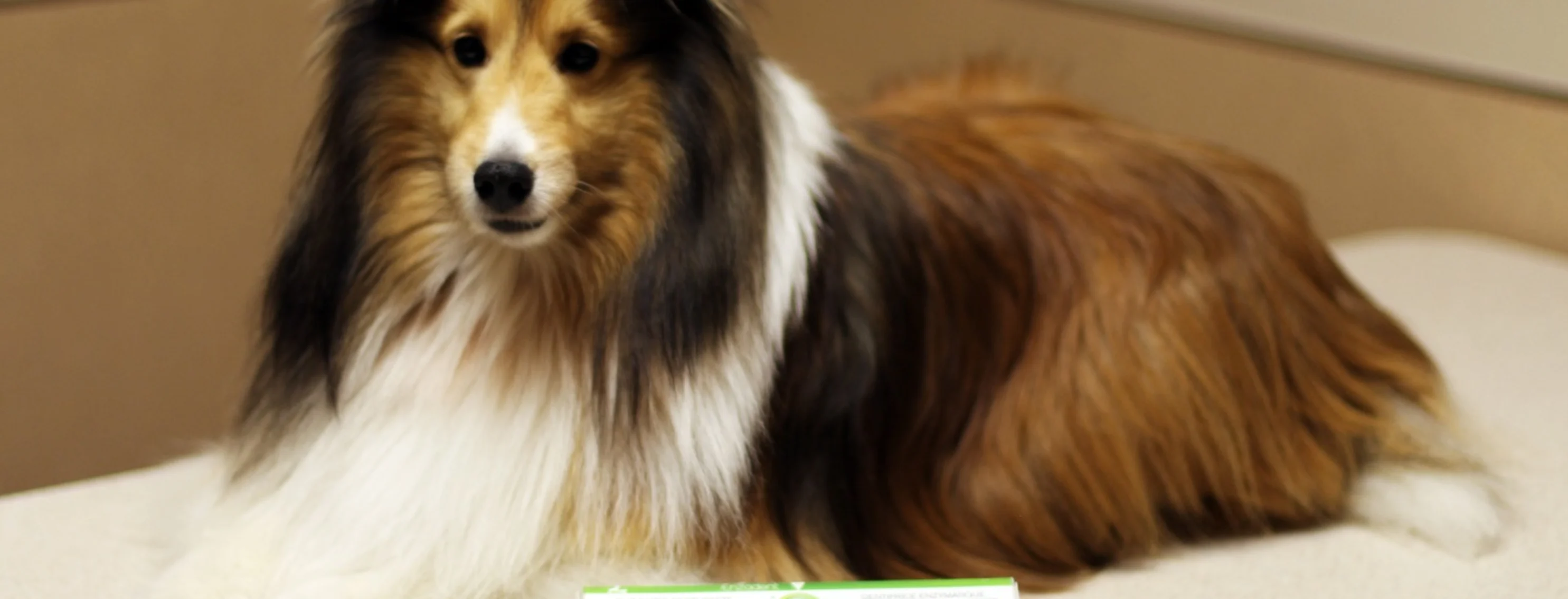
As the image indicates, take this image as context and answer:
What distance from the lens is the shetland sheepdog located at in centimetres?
166

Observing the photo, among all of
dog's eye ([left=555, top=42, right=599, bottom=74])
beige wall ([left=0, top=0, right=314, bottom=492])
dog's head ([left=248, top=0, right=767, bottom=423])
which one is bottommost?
beige wall ([left=0, top=0, right=314, bottom=492])

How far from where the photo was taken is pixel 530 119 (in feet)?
5.10

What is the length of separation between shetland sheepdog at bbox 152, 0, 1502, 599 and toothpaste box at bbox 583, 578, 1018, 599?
4.2 inches

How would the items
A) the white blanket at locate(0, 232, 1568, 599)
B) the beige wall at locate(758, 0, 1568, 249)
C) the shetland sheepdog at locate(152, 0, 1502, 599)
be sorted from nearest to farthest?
the shetland sheepdog at locate(152, 0, 1502, 599)
the white blanket at locate(0, 232, 1568, 599)
the beige wall at locate(758, 0, 1568, 249)

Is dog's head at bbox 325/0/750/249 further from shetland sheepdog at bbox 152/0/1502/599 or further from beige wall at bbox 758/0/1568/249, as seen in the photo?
beige wall at bbox 758/0/1568/249

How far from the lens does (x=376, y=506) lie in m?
1.71

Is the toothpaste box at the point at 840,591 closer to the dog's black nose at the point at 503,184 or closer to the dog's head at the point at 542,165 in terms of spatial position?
the dog's head at the point at 542,165

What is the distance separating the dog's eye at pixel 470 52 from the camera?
63.4 inches

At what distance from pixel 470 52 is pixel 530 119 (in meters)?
0.12

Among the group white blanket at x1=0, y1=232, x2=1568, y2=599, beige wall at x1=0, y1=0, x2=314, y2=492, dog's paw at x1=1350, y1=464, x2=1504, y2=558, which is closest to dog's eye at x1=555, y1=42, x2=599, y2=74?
white blanket at x1=0, y1=232, x2=1568, y2=599

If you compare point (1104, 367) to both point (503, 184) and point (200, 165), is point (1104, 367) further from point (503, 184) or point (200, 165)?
point (200, 165)

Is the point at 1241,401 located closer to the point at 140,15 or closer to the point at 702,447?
the point at 702,447

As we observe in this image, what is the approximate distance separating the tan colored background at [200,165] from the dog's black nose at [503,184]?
5.21 feet

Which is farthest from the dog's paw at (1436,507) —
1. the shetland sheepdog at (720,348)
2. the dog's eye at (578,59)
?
Result: the dog's eye at (578,59)
